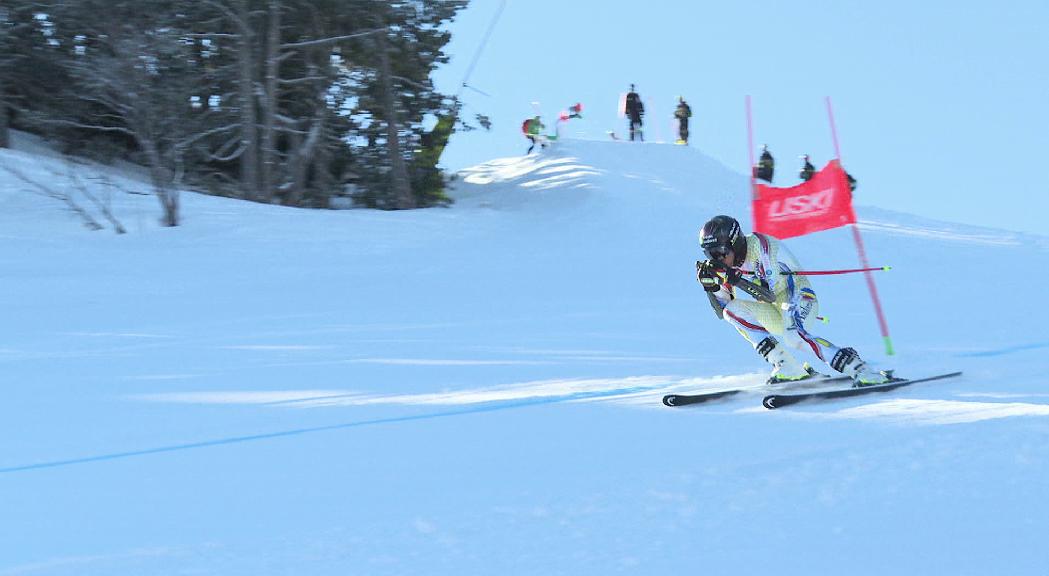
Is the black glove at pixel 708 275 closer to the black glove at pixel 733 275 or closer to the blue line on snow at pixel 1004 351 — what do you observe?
the black glove at pixel 733 275

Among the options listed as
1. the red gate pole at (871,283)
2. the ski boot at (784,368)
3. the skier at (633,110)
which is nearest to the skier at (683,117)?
the skier at (633,110)

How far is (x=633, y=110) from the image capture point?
28703mm

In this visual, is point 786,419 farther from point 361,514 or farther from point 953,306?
point 953,306

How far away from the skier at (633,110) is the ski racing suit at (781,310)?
2215 centimetres

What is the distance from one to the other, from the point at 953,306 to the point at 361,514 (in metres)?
9.43

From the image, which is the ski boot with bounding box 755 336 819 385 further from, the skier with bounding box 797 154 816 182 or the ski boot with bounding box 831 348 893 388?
the skier with bounding box 797 154 816 182

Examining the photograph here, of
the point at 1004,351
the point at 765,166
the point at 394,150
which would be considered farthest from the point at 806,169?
the point at 1004,351

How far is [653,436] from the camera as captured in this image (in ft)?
19.4

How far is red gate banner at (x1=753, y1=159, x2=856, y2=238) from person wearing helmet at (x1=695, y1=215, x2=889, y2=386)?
4.61ft

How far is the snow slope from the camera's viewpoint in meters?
4.16

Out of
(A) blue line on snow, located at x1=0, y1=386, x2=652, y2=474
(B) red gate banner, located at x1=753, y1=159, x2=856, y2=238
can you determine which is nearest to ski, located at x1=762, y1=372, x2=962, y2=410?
(A) blue line on snow, located at x1=0, y1=386, x2=652, y2=474

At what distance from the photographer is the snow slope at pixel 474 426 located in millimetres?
4164

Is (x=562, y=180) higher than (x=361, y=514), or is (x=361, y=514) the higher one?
(x=562, y=180)

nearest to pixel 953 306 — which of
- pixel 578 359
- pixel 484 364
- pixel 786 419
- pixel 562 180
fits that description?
pixel 578 359
